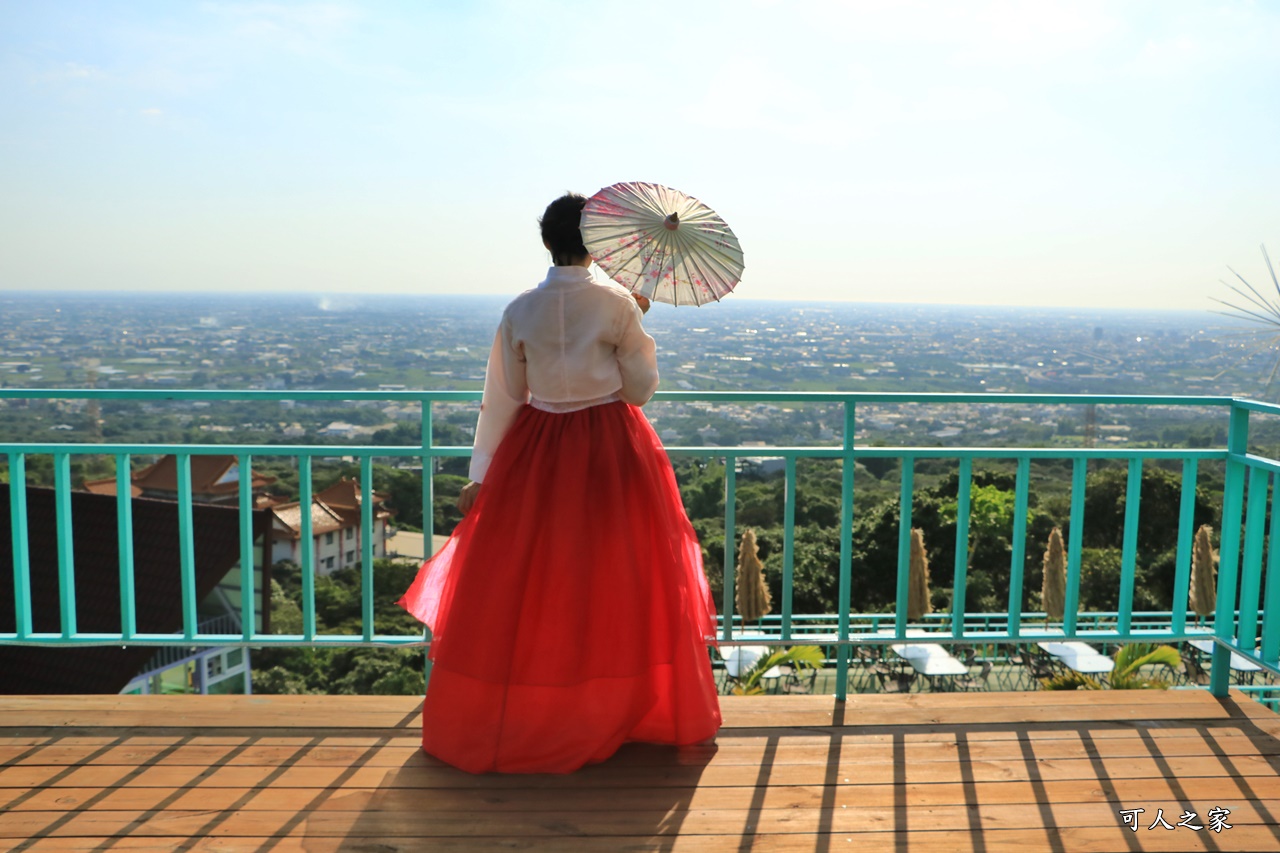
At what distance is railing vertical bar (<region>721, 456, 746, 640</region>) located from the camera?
2.91 m

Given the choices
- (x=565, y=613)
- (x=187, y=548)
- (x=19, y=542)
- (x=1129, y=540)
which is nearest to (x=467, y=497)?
(x=565, y=613)

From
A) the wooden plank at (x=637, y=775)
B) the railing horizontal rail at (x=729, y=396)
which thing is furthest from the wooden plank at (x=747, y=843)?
the railing horizontal rail at (x=729, y=396)

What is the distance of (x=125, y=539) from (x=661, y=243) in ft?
6.52

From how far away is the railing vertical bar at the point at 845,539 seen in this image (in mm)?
2889

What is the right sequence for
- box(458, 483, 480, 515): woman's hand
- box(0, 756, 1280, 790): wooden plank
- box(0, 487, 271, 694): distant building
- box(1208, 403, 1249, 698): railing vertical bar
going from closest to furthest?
box(0, 756, 1280, 790): wooden plank → box(458, 483, 480, 515): woman's hand → box(1208, 403, 1249, 698): railing vertical bar → box(0, 487, 271, 694): distant building

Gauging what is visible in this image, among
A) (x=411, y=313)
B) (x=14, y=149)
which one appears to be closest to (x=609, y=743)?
(x=411, y=313)

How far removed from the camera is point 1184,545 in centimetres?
290

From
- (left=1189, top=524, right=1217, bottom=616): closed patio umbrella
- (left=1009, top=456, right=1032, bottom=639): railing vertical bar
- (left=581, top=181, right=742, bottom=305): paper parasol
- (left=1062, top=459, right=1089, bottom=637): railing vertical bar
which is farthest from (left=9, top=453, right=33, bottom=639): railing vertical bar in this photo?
(left=1189, top=524, right=1217, bottom=616): closed patio umbrella

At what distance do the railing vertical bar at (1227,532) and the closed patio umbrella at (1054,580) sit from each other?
0.51 m

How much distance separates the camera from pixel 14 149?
31.4 metres

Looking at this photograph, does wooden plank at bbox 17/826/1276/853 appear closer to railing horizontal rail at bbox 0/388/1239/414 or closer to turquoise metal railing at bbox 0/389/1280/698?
turquoise metal railing at bbox 0/389/1280/698

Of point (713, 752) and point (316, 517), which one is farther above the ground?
point (316, 517)

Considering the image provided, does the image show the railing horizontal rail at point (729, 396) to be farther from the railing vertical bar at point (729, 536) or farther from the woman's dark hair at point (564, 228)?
the woman's dark hair at point (564, 228)

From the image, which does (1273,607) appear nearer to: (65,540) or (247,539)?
(247,539)
